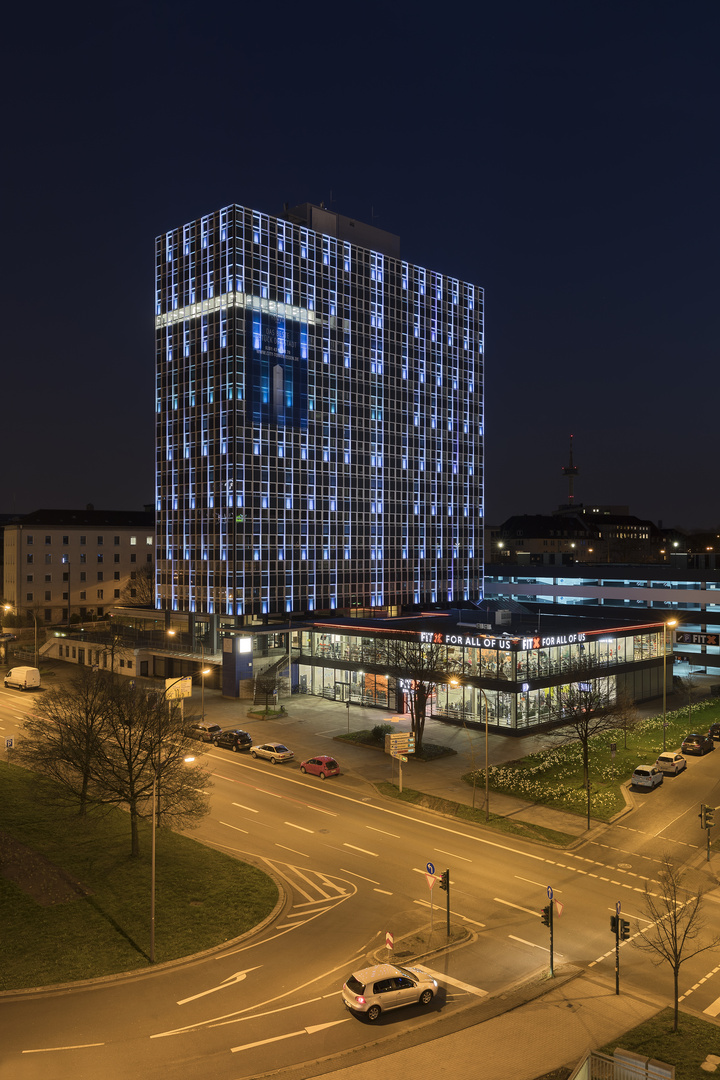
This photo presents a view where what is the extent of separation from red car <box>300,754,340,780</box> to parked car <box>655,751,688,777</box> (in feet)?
68.3

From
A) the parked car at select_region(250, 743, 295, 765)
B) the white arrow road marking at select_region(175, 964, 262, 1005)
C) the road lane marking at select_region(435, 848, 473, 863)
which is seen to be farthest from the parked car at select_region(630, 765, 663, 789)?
the white arrow road marking at select_region(175, 964, 262, 1005)

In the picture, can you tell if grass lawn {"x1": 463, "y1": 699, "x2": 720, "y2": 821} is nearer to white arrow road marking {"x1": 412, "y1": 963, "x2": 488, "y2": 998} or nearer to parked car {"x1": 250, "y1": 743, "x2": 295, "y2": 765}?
parked car {"x1": 250, "y1": 743, "x2": 295, "y2": 765}

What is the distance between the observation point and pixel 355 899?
3092 centimetres

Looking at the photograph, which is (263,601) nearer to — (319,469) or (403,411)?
(319,469)

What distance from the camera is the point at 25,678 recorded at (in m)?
75.2

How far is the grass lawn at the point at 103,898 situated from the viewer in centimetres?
2600

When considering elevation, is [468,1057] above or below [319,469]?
below

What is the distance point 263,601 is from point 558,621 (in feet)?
103

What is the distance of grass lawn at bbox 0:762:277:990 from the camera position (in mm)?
26000

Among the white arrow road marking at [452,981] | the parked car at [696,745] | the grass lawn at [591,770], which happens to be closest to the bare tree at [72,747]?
the white arrow road marking at [452,981]

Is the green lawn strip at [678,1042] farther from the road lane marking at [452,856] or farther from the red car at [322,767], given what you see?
the red car at [322,767]

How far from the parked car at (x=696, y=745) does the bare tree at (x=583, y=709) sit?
191 inches

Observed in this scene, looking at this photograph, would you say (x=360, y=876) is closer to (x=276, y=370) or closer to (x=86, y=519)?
(x=276, y=370)

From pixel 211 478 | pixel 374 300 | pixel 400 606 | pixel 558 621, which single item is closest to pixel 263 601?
pixel 211 478
